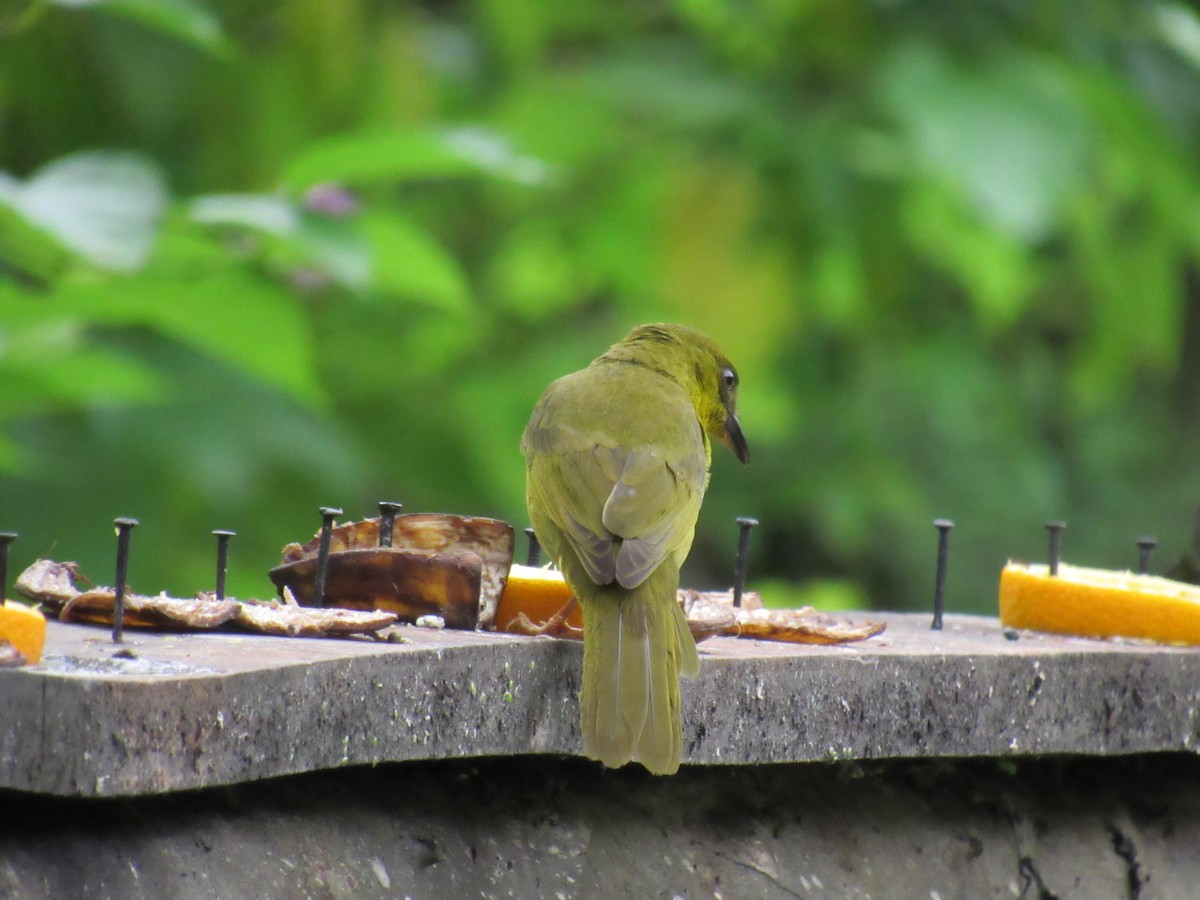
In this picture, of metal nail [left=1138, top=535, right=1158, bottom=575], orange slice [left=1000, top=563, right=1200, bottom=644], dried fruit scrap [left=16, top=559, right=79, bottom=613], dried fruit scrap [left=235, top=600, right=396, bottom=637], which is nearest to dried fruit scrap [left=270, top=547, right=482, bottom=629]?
dried fruit scrap [left=235, top=600, right=396, bottom=637]

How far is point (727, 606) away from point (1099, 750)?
0.64 meters

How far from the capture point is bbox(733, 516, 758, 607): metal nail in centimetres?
283

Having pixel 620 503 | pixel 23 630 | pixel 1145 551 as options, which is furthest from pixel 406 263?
pixel 23 630

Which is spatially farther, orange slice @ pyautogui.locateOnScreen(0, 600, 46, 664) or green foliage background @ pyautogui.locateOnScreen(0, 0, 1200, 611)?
green foliage background @ pyautogui.locateOnScreen(0, 0, 1200, 611)

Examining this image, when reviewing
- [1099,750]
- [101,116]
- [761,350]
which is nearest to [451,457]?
[761,350]

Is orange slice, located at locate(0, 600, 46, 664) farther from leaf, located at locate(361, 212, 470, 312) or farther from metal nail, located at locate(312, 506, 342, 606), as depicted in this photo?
leaf, located at locate(361, 212, 470, 312)

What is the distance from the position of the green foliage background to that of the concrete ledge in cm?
121

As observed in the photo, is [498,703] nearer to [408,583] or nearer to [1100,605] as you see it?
[408,583]

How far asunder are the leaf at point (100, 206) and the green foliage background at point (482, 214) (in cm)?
3

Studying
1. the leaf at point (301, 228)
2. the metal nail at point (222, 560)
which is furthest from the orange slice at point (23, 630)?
the leaf at point (301, 228)

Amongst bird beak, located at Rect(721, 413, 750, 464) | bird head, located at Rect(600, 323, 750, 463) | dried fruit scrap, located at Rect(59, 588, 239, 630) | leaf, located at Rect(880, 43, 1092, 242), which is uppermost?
leaf, located at Rect(880, 43, 1092, 242)

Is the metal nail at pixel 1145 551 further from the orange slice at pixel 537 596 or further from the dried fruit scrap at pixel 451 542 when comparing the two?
the dried fruit scrap at pixel 451 542

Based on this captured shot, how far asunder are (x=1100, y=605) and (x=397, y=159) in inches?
58.1

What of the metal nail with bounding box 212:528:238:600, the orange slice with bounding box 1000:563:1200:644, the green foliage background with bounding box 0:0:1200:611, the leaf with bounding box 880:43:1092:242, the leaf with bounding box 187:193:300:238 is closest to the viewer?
the metal nail with bounding box 212:528:238:600
